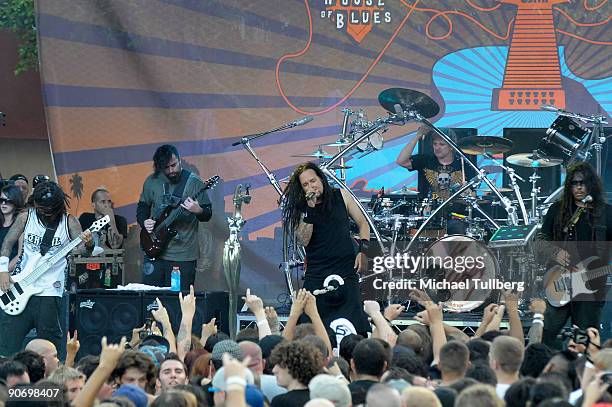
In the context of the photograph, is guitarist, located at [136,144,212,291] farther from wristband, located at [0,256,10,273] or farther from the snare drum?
the snare drum

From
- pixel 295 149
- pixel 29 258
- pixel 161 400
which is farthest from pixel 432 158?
pixel 161 400

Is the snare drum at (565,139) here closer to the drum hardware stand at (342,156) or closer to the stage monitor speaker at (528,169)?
the stage monitor speaker at (528,169)

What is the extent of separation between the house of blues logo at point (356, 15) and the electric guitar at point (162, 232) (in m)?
1.96

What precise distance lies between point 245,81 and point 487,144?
243 cm

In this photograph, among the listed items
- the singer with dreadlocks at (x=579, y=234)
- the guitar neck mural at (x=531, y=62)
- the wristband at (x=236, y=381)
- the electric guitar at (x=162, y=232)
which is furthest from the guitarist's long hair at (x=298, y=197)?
the wristband at (x=236, y=381)

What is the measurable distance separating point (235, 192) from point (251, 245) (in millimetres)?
569

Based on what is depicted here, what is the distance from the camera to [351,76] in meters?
11.9

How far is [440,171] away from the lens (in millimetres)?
11766

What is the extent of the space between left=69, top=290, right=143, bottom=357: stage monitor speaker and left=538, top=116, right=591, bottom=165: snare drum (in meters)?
3.99

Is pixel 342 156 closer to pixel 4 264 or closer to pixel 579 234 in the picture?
pixel 579 234

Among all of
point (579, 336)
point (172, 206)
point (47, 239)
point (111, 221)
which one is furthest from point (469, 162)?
point (47, 239)

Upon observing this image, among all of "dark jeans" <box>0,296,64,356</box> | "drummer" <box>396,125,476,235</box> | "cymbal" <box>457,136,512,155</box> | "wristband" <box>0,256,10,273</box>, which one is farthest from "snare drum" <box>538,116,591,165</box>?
"wristband" <box>0,256,10,273</box>

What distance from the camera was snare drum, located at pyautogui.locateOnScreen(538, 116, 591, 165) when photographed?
11258 mm

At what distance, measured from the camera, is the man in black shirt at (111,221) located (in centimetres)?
1191
